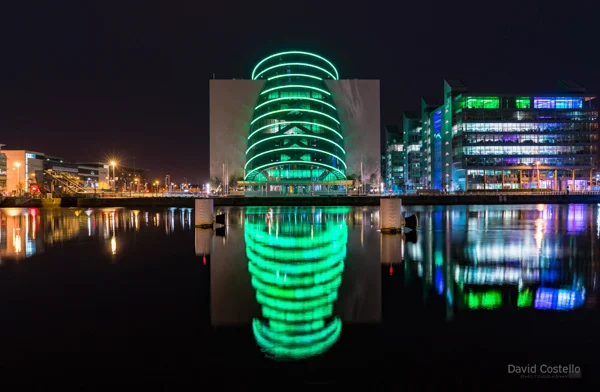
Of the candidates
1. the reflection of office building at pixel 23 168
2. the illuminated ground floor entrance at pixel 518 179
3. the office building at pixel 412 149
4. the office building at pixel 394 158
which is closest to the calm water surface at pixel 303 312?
the illuminated ground floor entrance at pixel 518 179

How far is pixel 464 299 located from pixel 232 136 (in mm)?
90308

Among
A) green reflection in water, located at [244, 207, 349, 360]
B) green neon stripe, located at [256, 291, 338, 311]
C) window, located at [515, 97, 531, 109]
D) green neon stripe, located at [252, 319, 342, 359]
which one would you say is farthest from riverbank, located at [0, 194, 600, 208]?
green neon stripe, located at [252, 319, 342, 359]

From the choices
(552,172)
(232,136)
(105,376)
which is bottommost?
(105,376)

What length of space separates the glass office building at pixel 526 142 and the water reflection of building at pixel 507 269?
264 feet

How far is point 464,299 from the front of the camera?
9867 mm

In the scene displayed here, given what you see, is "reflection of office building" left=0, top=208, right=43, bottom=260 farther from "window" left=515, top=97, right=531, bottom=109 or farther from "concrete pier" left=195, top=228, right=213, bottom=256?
"window" left=515, top=97, right=531, bottom=109

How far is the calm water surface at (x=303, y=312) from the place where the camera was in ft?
21.4

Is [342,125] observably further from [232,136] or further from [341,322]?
[341,322]

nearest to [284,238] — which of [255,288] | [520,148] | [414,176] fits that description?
[255,288]

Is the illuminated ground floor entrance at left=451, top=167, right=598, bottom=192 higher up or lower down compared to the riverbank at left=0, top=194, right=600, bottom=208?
higher up

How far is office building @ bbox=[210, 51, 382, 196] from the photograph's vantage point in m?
85.2

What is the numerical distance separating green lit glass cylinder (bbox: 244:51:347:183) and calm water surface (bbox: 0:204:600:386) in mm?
67886

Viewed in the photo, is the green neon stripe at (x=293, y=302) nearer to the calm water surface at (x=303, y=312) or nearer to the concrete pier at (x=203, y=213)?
the calm water surface at (x=303, y=312)

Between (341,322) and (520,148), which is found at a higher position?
(520,148)
